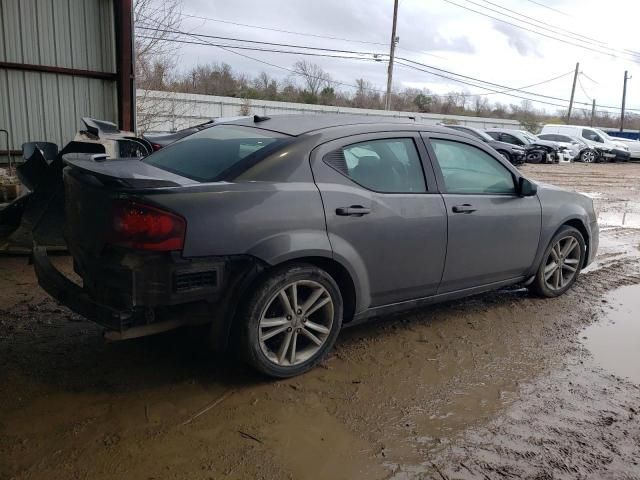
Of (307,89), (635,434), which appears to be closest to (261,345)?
(635,434)

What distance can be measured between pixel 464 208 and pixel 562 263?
1.72 m

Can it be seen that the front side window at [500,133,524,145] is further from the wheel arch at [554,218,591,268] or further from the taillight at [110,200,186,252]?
the taillight at [110,200,186,252]

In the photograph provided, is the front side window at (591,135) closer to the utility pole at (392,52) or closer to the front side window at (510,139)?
the front side window at (510,139)

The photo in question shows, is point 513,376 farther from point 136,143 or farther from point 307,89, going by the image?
point 307,89

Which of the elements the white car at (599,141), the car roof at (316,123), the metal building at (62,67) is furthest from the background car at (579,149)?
the car roof at (316,123)

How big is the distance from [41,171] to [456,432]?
16.0ft

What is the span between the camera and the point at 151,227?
114 inches

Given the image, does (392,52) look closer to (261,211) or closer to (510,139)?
(510,139)

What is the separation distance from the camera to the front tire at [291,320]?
3.23 m

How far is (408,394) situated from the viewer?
3.37m

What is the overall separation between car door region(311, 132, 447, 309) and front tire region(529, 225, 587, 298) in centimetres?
152

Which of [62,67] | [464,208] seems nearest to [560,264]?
[464,208]

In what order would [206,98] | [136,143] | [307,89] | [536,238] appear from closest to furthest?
[536,238] → [136,143] → [206,98] → [307,89]

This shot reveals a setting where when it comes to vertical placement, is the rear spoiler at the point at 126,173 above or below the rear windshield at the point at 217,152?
below
